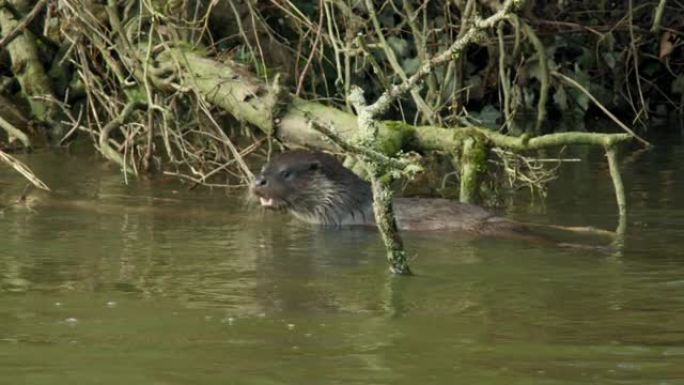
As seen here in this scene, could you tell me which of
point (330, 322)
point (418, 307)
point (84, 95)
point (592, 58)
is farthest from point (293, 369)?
point (592, 58)

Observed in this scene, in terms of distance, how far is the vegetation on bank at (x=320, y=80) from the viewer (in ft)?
29.8

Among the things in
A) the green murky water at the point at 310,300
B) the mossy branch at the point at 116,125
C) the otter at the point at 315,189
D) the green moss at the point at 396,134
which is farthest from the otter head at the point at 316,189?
the mossy branch at the point at 116,125

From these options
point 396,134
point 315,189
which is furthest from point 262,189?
point 396,134

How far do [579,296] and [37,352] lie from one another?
2300mm

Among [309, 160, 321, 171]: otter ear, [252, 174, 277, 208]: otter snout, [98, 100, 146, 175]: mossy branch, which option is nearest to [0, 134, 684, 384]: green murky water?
[252, 174, 277, 208]: otter snout

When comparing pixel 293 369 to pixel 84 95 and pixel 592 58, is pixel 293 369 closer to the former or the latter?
pixel 84 95

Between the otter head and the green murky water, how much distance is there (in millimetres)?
166

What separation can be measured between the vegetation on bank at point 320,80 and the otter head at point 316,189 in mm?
168

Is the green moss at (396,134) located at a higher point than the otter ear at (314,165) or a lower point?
higher

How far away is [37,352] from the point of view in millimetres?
5047

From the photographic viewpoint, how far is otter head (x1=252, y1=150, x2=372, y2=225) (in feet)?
31.2

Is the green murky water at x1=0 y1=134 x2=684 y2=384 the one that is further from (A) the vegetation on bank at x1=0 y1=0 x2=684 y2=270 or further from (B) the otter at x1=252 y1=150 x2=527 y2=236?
(A) the vegetation on bank at x1=0 y1=0 x2=684 y2=270

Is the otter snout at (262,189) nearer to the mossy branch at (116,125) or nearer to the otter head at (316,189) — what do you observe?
the otter head at (316,189)

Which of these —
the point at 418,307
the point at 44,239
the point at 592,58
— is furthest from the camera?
the point at 592,58
